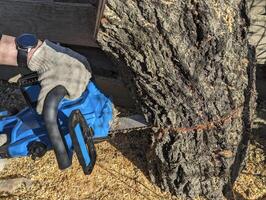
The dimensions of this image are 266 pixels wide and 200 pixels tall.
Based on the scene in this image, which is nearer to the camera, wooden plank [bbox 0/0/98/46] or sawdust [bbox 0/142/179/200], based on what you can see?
sawdust [bbox 0/142/179/200]

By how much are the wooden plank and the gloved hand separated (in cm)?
95

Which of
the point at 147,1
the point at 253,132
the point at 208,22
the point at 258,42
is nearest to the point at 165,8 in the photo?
the point at 147,1

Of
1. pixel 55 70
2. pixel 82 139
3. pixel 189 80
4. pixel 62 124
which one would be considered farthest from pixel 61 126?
pixel 189 80

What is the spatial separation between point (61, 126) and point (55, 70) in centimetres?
31

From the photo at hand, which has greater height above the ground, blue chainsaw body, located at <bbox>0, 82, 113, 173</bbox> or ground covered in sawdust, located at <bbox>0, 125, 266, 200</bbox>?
blue chainsaw body, located at <bbox>0, 82, 113, 173</bbox>

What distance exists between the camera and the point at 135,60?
2.22 metres

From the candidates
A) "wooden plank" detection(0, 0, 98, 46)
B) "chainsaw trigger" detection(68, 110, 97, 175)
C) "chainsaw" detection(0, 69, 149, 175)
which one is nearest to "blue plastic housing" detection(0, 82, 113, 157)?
"chainsaw" detection(0, 69, 149, 175)

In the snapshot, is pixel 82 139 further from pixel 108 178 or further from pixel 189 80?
pixel 108 178

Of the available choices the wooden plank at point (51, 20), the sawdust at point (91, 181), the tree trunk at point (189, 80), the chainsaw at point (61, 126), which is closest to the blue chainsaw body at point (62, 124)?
the chainsaw at point (61, 126)

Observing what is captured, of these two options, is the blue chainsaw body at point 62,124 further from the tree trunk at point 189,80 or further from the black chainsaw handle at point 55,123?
the tree trunk at point 189,80

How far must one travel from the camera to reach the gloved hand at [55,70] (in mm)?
2254

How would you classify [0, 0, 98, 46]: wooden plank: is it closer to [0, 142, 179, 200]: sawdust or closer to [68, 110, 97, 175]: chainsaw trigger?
[0, 142, 179, 200]: sawdust

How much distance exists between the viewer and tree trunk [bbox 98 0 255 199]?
206cm

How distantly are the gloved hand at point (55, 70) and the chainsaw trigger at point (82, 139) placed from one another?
0.60 ft
